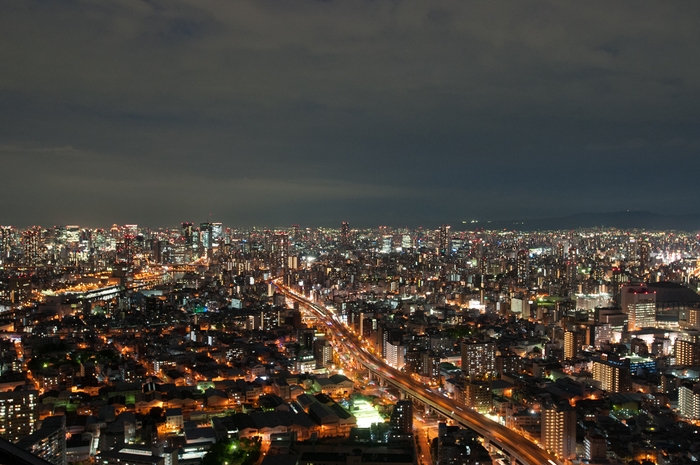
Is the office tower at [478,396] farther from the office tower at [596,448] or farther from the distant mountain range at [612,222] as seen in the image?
the distant mountain range at [612,222]

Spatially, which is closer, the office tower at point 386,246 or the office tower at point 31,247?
the office tower at point 31,247

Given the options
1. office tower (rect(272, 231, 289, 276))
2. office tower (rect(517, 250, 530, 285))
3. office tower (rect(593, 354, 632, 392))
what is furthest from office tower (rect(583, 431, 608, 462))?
office tower (rect(272, 231, 289, 276))

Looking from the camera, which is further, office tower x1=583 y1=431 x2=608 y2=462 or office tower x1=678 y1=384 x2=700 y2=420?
office tower x1=678 y1=384 x2=700 y2=420

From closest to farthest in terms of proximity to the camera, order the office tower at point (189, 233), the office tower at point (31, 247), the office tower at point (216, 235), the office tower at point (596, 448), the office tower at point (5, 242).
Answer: the office tower at point (596, 448) < the office tower at point (31, 247) < the office tower at point (5, 242) < the office tower at point (189, 233) < the office tower at point (216, 235)

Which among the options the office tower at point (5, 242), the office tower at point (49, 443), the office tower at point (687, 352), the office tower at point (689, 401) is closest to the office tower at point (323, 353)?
the office tower at point (49, 443)

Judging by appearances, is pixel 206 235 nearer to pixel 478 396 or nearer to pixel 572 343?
pixel 572 343

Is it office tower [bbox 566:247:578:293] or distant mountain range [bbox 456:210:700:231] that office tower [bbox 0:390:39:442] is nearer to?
office tower [bbox 566:247:578:293]

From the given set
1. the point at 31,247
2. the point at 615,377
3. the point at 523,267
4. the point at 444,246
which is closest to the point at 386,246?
the point at 444,246

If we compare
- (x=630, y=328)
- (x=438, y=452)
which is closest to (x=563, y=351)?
(x=630, y=328)
